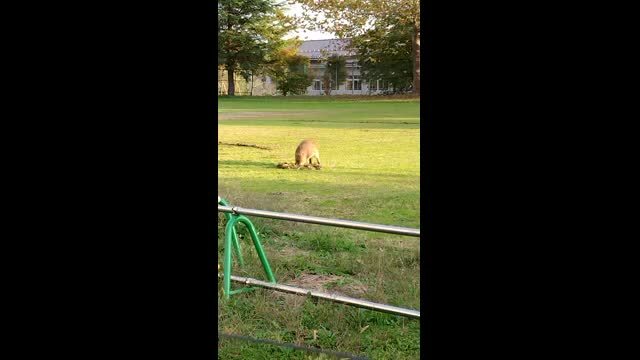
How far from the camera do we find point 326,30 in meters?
7.34

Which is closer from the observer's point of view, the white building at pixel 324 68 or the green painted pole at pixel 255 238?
the green painted pole at pixel 255 238

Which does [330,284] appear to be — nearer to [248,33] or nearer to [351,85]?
[351,85]

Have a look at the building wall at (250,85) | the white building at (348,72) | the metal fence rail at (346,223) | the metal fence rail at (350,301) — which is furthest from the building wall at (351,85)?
the metal fence rail at (346,223)

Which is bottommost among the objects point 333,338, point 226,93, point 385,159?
point 333,338

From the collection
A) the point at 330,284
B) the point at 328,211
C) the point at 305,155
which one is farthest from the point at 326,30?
the point at 330,284

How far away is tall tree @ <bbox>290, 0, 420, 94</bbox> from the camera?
Answer: 22.9 feet

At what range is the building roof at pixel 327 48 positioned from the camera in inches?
279

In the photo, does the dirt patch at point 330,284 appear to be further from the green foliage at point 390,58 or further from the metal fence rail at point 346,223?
the green foliage at point 390,58

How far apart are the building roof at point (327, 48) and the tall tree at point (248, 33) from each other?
475mm
